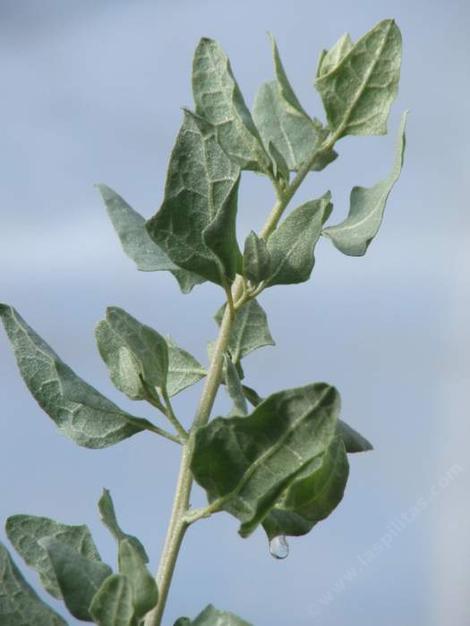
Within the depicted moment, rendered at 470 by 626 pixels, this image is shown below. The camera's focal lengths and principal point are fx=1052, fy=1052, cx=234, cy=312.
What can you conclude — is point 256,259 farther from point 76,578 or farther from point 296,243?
point 76,578

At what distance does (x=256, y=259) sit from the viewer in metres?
0.63

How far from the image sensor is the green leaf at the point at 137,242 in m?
0.73

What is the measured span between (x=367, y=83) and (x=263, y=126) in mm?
119

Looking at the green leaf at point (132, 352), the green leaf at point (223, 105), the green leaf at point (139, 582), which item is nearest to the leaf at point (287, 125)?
the green leaf at point (223, 105)

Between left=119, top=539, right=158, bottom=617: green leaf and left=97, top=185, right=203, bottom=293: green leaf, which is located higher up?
left=97, top=185, right=203, bottom=293: green leaf

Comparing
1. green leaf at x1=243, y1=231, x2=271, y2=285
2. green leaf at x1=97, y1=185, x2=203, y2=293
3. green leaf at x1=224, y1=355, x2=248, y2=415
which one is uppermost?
green leaf at x1=97, y1=185, x2=203, y2=293

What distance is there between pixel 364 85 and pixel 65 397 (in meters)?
0.28

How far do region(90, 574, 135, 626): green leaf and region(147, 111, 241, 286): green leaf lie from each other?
0.63 ft

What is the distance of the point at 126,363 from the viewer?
67cm

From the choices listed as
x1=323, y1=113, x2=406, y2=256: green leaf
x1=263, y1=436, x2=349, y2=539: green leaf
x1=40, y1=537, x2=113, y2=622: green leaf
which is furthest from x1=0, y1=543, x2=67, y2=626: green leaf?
x1=323, y1=113, x2=406, y2=256: green leaf

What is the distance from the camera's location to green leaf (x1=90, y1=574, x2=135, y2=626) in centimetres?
55

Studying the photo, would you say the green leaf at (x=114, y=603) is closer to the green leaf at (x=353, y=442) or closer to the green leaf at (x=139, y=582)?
the green leaf at (x=139, y=582)

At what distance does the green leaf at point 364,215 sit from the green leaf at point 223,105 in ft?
0.23

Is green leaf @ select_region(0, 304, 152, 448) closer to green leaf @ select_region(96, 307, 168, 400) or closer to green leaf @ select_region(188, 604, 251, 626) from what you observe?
green leaf @ select_region(96, 307, 168, 400)
